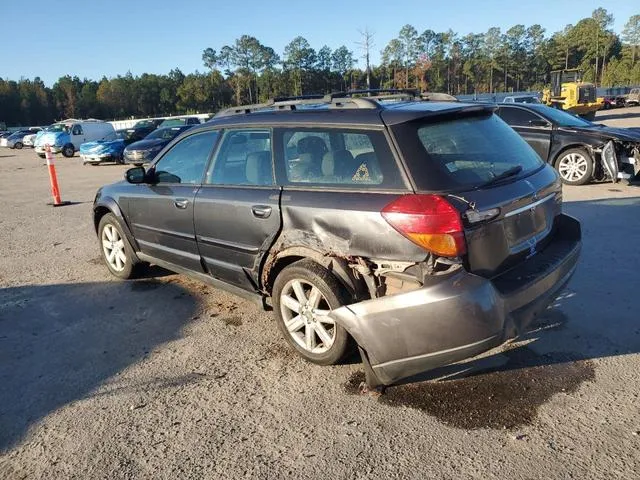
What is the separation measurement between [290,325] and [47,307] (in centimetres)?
271

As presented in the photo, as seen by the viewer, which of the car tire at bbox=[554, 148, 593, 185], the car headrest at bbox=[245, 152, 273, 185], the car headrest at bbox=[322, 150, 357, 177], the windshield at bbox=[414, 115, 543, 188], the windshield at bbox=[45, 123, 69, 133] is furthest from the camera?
the windshield at bbox=[45, 123, 69, 133]

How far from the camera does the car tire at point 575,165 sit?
9.55 metres

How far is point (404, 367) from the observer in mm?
2857

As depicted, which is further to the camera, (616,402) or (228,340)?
(228,340)

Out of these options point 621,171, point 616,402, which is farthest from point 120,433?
point 621,171

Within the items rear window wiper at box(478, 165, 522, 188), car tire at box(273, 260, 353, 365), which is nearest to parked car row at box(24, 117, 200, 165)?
car tire at box(273, 260, 353, 365)

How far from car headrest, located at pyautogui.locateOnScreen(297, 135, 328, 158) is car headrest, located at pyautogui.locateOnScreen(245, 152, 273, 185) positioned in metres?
0.30

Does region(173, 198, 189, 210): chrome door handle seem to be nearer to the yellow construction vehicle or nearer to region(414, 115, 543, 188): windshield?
region(414, 115, 543, 188): windshield

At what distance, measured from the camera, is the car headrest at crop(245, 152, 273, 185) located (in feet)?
12.1

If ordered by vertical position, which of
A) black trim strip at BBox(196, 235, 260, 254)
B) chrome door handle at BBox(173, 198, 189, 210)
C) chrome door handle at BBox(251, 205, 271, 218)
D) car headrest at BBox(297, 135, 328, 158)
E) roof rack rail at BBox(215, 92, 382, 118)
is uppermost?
roof rack rail at BBox(215, 92, 382, 118)

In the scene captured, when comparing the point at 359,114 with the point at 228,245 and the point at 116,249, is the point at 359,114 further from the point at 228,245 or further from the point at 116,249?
the point at 116,249

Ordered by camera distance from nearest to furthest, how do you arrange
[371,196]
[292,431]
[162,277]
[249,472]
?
1. [249,472]
2. [292,431]
3. [371,196]
4. [162,277]

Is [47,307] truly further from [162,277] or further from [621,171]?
[621,171]

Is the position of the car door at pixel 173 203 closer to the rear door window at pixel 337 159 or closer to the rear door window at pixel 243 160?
the rear door window at pixel 243 160
